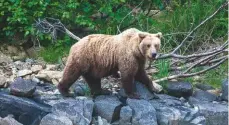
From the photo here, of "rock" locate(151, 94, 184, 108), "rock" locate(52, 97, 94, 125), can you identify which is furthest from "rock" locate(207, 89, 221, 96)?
"rock" locate(52, 97, 94, 125)

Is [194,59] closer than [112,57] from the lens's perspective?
No

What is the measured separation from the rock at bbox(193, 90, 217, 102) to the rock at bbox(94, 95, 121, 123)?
130 cm

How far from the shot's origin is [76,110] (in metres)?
7.34

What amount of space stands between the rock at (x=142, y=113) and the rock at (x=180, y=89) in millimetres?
740

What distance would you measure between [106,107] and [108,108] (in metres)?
0.03

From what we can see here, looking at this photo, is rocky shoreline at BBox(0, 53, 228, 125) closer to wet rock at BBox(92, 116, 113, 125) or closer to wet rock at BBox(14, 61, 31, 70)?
wet rock at BBox(92, 116, 113, 125)

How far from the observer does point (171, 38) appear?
989cm

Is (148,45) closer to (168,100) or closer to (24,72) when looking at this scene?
(168,100)

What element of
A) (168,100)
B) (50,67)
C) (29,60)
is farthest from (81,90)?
(29,60)

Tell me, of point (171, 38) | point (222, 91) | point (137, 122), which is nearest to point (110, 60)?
point (137, 122)

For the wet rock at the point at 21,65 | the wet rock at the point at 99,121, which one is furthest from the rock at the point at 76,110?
the wet rock at the point at 21,65

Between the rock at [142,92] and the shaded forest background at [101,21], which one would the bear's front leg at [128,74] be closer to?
the rock at [142,92]

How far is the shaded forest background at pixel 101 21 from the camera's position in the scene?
10.1 m

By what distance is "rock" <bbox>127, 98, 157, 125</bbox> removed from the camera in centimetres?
736
